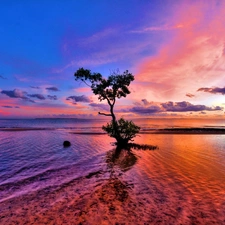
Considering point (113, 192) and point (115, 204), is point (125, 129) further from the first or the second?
point (115, 204)

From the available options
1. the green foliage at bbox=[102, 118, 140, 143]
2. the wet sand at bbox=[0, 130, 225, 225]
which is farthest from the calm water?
the green foliage at bbox=[102, 118, 140, 143]

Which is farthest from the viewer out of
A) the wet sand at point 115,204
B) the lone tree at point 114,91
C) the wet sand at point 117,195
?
the lone tree at point 114,91

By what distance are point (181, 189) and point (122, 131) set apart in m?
18.0

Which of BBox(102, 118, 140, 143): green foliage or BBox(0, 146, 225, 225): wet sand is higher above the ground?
BBox(102, 118, 140, 143): green foliage

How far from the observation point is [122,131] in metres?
29.2

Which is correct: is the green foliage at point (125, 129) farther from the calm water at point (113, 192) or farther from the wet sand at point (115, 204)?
the wet sand at point (115, 204)

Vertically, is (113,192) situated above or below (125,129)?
below

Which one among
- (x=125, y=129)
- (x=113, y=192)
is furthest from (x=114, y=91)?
(x=113, y=192)

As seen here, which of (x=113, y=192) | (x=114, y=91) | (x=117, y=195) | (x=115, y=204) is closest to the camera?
(x=115, y=204)

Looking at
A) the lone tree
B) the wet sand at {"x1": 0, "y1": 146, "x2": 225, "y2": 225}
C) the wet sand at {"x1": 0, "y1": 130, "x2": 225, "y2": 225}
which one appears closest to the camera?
the wet sand at {"x1": 0, "y1": 146, "x2": 225, "y2": 225}

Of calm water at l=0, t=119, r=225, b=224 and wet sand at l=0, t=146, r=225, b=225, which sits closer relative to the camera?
wet sand at l=0, t=146, r=225, b=225

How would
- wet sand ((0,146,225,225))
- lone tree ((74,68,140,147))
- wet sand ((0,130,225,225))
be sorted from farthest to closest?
lone tree ((74,68,140,147))
wet sand ((0,130,225,225))
wet sand ((0,146,225,225))

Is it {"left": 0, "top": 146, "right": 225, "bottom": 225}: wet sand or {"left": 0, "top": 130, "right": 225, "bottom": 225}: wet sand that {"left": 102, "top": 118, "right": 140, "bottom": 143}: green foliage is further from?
{"left": 0, "top": 146, "right": 225, "bottom": 225}: wet sand

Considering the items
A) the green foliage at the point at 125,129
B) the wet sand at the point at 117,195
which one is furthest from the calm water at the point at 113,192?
the green foliage at the point at 125,129
